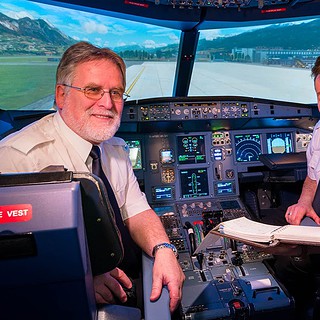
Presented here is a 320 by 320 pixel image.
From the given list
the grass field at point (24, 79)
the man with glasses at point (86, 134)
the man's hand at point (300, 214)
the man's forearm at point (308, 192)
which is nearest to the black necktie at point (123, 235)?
the man with glasses at point (86, 134)

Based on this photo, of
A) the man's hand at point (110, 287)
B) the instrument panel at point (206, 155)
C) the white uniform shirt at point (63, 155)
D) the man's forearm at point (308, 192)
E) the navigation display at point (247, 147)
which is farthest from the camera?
the navigation display at point (247, 147)

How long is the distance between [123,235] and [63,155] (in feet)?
1.50

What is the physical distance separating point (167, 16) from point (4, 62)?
6.05ft

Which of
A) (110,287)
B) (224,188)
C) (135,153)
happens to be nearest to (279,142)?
(224,188)

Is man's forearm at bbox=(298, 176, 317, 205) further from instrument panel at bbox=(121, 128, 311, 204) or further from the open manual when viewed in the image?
the open manual

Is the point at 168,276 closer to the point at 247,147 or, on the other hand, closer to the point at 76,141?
the point at 76,141

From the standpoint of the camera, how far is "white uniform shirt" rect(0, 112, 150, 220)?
3.68 ft

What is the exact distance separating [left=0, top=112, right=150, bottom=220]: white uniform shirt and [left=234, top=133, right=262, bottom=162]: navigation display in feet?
5.15

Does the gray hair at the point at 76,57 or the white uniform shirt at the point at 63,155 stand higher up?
the gray hair at the point at 76,57

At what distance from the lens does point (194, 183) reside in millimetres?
2758

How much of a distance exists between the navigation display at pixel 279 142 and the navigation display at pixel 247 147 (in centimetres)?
12

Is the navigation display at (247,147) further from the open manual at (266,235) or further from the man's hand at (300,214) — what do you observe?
the open manual at (266,235)

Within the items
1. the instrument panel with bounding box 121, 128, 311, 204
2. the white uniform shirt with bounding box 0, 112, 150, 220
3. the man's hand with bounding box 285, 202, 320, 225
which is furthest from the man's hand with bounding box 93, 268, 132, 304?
the instrument panel with bounding box 121, 128, 311, 204

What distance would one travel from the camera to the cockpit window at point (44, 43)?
10.0ft
